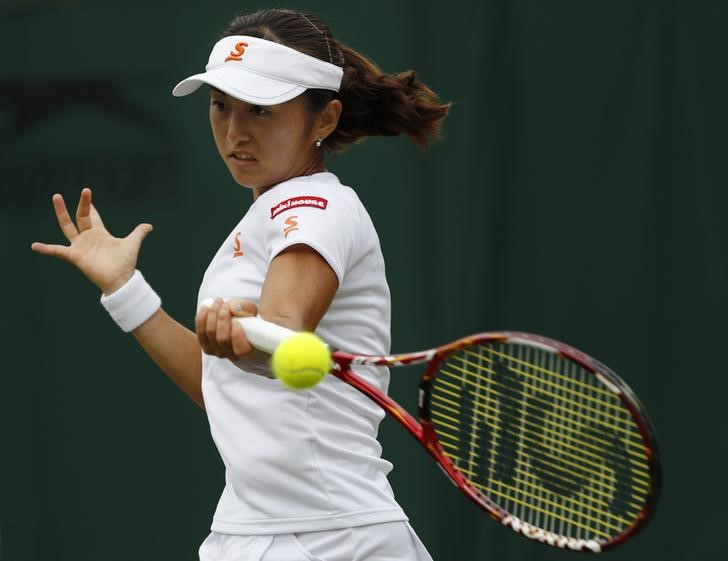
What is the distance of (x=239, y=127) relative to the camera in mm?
2459

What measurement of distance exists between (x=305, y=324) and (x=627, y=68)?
1.86 metres

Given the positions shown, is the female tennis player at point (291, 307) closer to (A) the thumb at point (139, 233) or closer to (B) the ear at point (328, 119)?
(B) the ear at point (328, 119)

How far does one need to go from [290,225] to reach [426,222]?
1712 millimetres

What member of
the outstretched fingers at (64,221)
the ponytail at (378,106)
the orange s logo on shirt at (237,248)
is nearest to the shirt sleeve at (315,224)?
the orange s logo on shirt at (237,248)

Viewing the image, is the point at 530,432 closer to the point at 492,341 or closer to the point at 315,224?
the point at 492,341

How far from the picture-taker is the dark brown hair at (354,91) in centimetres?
254

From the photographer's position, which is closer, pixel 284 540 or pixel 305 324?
pixel 305 324

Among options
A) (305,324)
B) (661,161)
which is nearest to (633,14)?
(661,161)

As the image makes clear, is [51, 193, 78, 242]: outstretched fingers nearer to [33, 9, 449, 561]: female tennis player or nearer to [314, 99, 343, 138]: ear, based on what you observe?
[33, 9, 449, 561]: female tennis player

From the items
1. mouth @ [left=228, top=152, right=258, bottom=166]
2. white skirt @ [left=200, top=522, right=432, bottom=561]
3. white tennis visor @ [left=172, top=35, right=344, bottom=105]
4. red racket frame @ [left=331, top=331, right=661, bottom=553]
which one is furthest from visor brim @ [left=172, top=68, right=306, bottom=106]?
white skirt @ [left=200, top=522, right=432, bottom=561]

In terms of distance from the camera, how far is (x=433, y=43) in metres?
3.90

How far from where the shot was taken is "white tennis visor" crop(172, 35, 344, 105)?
2414 millimetres

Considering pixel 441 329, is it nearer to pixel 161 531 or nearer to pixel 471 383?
pixel 161 531

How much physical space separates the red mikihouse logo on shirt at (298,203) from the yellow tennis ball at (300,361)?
0.33 metres
